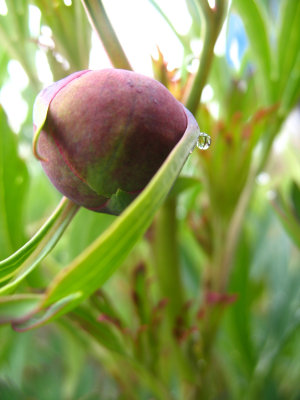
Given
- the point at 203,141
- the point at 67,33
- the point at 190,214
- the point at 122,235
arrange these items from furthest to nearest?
the point at 190,214 < the point at 67,33 < the point at 203,141 < the point at 122,235

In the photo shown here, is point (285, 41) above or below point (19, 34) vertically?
below

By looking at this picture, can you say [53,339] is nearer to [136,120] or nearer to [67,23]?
[67,23]

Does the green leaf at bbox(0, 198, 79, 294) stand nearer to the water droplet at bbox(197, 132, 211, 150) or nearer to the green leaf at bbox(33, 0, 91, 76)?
the water droplet at bbox(197, 132, 211, 150)

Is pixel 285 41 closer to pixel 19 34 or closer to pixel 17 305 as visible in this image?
pixel 19 34

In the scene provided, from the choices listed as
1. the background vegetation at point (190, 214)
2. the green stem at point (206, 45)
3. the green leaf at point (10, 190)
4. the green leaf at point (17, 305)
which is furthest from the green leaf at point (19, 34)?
the green leaf at point (17, 305)

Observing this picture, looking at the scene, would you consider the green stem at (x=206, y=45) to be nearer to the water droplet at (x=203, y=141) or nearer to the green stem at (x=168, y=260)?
the water droplet at (x=203, y=141)

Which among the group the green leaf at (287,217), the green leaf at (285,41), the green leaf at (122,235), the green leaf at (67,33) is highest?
the green leaf at (67,33)

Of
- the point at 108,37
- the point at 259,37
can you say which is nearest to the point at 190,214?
the point at 259,37
